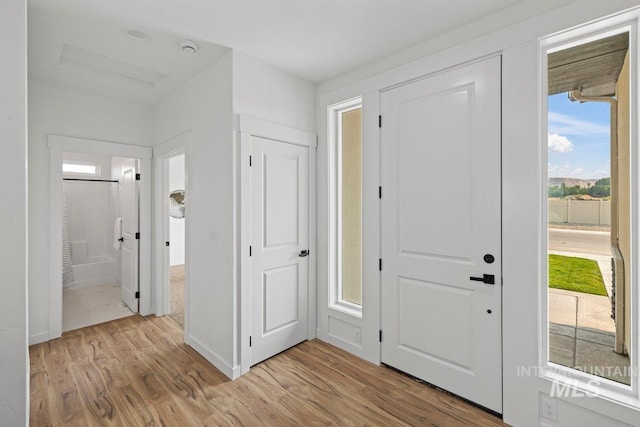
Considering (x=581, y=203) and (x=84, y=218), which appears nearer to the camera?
(x=581, y=203)

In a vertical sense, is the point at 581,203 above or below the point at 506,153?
below

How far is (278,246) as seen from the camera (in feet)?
9.12

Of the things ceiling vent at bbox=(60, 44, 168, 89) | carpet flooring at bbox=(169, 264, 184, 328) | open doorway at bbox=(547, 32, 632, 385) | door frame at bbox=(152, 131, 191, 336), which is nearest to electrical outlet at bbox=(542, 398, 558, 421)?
open doorway at bbox=(547, 32, 632, 385)

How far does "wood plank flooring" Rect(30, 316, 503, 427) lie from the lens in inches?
77.1

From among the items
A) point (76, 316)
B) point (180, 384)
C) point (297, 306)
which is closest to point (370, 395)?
point (297, 306)

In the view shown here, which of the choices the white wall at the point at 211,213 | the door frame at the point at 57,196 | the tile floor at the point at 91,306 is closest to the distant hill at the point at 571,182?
the white wall at the point at 211,213

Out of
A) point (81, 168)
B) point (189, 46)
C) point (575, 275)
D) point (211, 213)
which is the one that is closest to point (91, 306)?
point (81, 168)

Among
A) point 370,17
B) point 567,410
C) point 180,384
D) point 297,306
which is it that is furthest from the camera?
point 297,306

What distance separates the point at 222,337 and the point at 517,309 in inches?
87.5

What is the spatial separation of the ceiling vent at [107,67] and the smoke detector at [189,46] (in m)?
0.72

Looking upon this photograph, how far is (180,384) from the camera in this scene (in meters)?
2.33

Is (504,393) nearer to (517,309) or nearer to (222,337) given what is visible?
(517,309)

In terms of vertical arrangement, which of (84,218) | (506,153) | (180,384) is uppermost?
(506,153)

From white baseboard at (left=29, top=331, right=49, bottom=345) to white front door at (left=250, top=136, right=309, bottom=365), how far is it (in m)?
2.27
